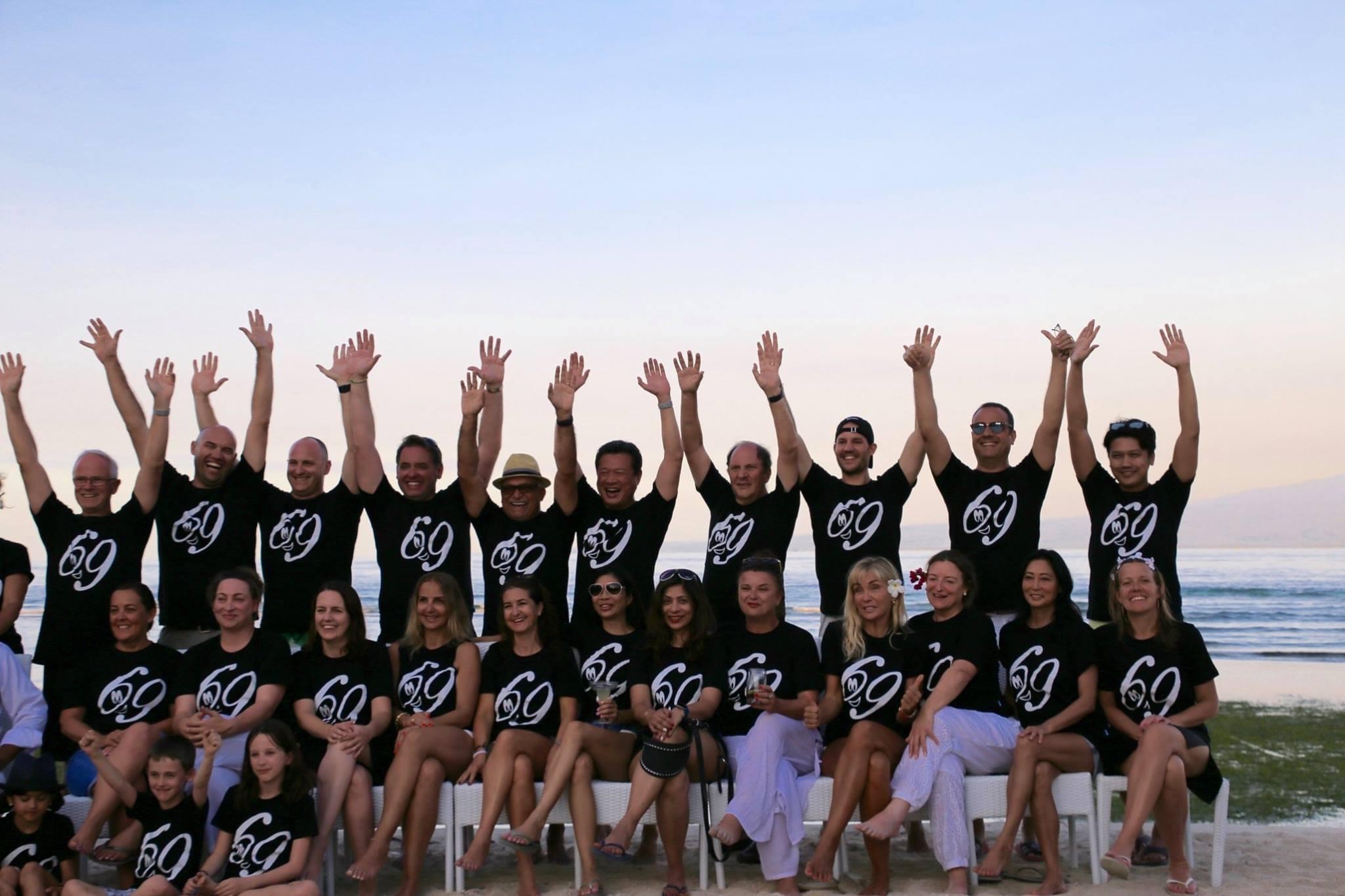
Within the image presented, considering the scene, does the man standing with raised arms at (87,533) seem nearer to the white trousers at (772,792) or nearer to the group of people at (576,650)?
the group of people at (576,650)

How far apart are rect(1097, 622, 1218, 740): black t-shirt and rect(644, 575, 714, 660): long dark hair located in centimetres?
168

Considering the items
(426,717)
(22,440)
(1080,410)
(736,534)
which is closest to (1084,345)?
(1080,410)

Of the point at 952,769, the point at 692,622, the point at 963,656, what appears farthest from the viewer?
the point at 692,622

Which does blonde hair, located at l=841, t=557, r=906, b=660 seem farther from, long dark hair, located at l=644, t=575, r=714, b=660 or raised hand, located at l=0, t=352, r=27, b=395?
raised hand, located at l=0, t=352, r=27, b=395

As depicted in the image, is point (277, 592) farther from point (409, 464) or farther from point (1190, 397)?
point (1190, 397)

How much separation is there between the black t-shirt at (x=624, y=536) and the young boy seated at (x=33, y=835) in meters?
2.36

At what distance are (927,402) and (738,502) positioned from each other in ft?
3.39

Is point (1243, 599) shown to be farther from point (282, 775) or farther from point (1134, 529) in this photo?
point (282, 775)

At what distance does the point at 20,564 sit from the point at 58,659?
515 mm

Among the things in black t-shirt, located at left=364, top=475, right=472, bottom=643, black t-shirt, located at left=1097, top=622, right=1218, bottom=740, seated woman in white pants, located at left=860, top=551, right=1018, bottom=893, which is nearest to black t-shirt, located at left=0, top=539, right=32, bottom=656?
black t-shirt, located at left=364, top=475, right=472, bottom=643

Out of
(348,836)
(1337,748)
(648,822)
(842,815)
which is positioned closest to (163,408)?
(348,836)

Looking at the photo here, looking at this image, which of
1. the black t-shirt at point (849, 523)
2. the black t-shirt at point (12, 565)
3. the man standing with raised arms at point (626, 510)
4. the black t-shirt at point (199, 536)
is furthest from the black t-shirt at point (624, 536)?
the black t-shirt at point (12, 565)

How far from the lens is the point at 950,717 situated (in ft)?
17.1

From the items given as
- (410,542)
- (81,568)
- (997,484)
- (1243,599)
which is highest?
(997,484)
